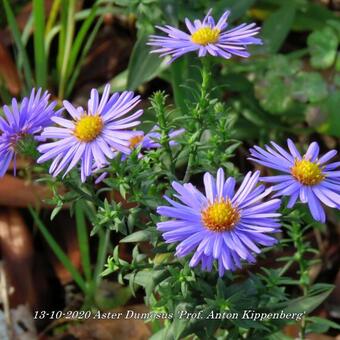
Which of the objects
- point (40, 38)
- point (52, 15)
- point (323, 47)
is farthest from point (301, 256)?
point (52, 15)

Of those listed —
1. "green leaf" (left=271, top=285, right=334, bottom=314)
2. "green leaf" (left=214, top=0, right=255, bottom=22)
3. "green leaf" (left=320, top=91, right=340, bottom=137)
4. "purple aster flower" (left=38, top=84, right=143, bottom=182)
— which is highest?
"green leaf" (left=214, top=0, right=255, bottom=22)

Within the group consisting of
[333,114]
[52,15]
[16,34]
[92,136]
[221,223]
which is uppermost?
[52,15]

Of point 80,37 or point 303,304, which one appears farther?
point 80,37

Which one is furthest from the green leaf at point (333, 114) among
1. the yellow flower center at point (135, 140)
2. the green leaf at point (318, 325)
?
the yellow flower center at point (135, 140)

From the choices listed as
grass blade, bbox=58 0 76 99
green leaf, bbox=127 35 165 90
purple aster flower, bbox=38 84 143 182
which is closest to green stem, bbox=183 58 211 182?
purple aster flower, bbox=38 84 143 182

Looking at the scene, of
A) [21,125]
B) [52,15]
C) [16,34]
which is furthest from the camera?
[52,15]

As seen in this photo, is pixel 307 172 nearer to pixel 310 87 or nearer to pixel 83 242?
pixel 83 242

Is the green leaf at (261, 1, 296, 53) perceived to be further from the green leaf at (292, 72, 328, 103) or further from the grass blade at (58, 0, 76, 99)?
the grass blade at (58, 0, 76, 99)

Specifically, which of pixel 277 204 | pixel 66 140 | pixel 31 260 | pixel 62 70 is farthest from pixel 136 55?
pixel 277 204
